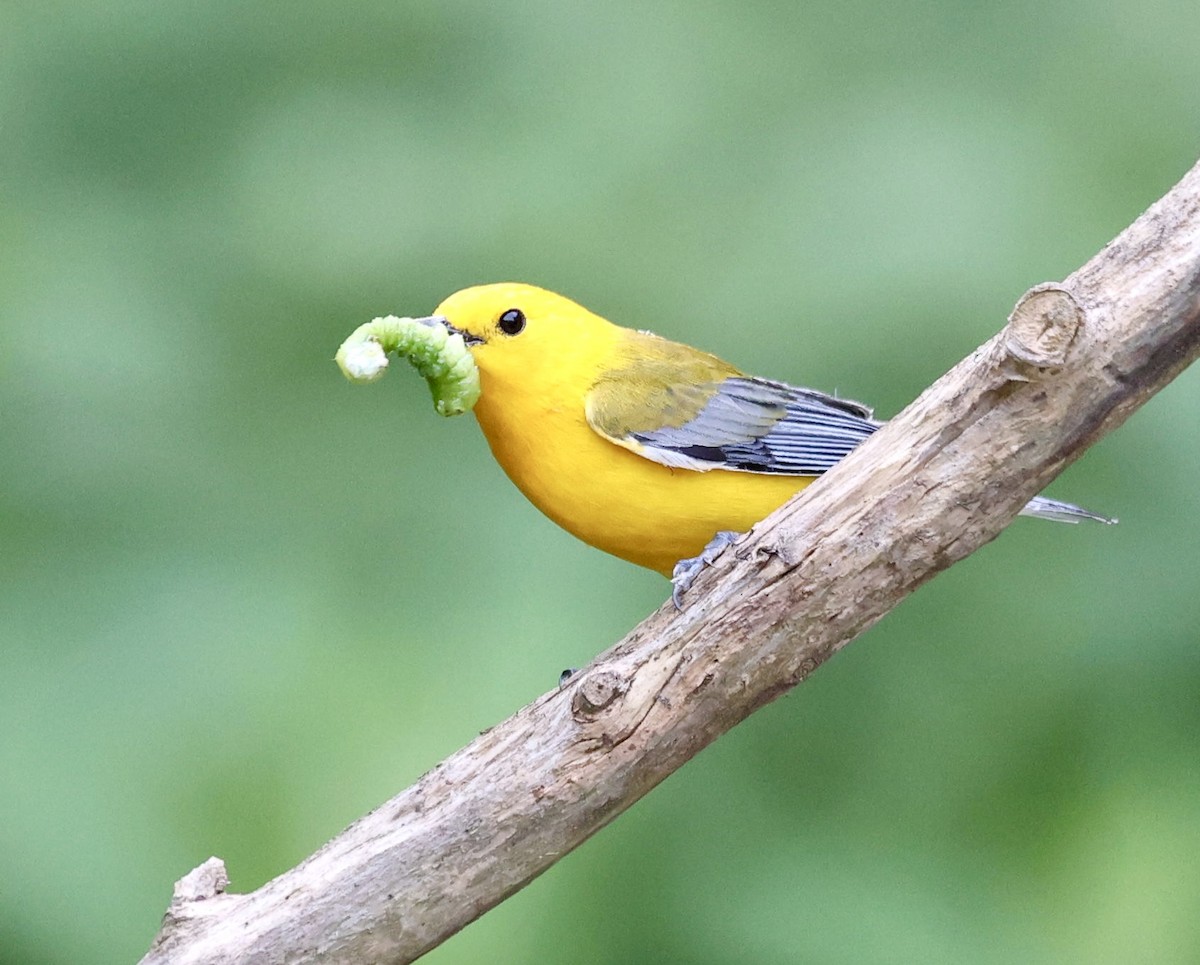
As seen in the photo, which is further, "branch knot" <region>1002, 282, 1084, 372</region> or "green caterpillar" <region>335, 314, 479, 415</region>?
"green caterpillar" <region>335, 314, 479, 415</region>

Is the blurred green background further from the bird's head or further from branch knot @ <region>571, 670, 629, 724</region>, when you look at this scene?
branch knot @ <region>571, 670, 629, 724</region>

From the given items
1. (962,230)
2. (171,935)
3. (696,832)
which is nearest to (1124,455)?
(962,230)

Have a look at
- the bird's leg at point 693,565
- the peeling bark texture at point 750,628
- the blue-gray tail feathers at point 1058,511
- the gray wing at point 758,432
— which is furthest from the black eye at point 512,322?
the blue-gray tail feathers at point 1058,511

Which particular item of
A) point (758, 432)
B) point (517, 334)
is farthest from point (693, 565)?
point (517, 334)

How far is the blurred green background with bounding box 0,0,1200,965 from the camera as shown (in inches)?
175

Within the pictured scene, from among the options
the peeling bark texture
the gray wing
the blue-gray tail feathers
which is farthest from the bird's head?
the blue-gray tail feathers

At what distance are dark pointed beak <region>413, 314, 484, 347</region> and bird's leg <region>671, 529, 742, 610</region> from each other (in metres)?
0.65

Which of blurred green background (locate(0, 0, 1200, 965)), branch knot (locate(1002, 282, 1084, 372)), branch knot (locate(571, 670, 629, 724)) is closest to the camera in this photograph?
branch knot (locate(1002, 282, 1084, 372))

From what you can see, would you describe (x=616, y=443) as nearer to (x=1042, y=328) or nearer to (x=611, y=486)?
(x=611, y=486)

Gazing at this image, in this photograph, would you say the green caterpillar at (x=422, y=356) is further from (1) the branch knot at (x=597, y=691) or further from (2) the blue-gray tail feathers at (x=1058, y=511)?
(2) the blue-gray tail feathers at (x=1058, y=511)

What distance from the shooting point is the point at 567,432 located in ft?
9.98

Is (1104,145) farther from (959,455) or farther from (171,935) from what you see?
(171,935)

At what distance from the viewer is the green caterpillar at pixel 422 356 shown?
8.67ft

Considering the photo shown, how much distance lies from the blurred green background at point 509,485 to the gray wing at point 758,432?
55.0 inches
